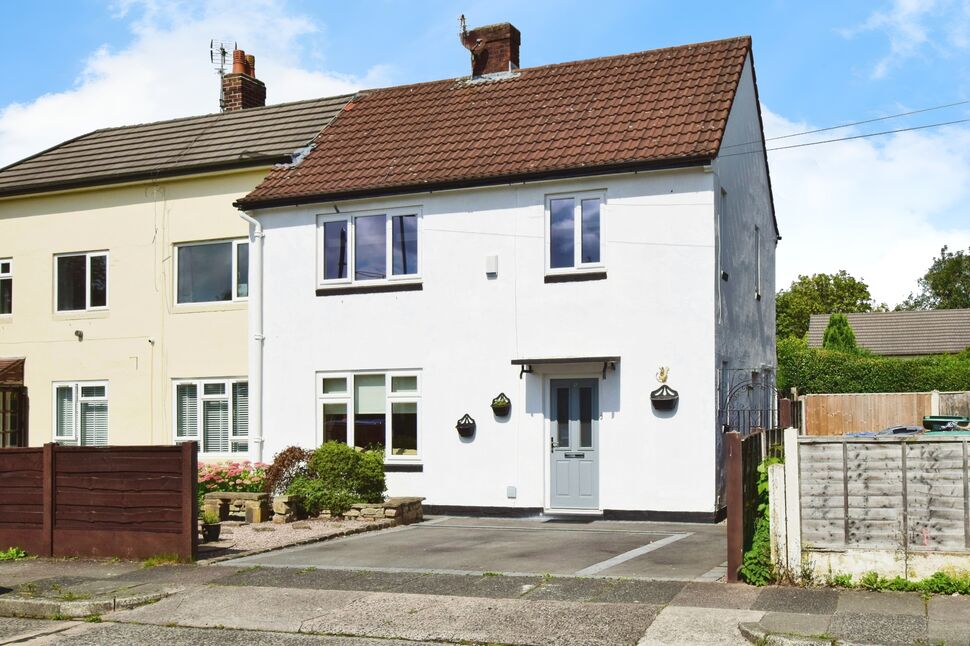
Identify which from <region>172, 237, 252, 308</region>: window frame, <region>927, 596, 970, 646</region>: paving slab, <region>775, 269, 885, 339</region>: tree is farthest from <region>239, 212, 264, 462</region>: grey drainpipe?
<region>775, 269, 885, 339</region>: tree

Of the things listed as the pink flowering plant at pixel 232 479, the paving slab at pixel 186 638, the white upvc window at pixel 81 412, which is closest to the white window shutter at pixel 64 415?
the white upvc window at pixel 81 412

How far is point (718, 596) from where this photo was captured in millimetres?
9984

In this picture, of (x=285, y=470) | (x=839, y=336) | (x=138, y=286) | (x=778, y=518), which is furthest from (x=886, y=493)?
(x=839, y=336)

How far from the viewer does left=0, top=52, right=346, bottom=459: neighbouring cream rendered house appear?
2134cm

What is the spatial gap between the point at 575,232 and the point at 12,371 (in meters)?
12.5

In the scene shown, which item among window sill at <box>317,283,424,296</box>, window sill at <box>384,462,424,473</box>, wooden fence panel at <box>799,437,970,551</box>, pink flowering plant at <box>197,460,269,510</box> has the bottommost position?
pink flowering plant at <box>197,460,269,510</box>

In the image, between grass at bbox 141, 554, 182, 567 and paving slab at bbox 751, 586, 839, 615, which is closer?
paving slab at bbox 751, 586, 839, 615

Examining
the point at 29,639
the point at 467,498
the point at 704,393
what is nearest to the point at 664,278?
the point at 704,393

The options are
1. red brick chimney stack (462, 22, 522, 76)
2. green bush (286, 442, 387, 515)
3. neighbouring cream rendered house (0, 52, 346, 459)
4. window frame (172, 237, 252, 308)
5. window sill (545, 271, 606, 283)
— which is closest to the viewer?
green bush (286, 442, 387, 515)

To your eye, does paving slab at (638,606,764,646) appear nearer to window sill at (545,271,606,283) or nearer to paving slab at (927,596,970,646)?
paving slab at (927,596,970,646)

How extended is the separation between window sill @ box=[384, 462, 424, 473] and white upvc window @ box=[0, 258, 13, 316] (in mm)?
9791

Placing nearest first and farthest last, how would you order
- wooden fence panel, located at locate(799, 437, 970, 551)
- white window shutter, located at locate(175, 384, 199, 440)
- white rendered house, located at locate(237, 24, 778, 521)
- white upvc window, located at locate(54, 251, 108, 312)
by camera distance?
wooden fence panel, located at locate(799, 437, 970, 551), white rendered house, located at locate(237, 24, 778, 521), white window shutter, located at locate(175, 384, 199, 440), white upvc window, located at locate(54, 251, 108, 312)

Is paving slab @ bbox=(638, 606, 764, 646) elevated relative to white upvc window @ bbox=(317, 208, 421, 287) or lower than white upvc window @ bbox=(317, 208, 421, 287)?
lower

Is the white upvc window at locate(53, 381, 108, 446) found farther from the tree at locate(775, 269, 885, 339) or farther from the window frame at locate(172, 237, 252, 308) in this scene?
the tree at locate(775, 269, 885, 339)
